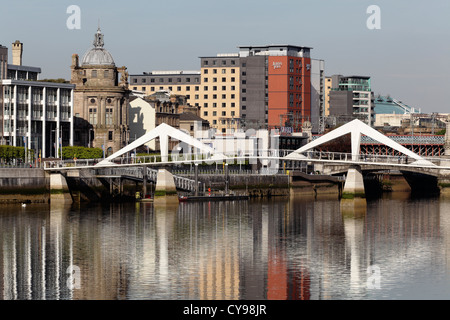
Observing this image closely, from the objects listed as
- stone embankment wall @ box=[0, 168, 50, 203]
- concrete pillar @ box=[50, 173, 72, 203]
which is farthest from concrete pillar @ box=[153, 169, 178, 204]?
stone embankment wall @ box=[0, 168, 50, 203]

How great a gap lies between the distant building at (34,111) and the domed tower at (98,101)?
6.61m

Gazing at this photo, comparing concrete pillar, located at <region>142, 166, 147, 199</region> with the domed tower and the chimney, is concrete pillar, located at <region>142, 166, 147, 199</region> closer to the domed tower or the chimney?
the domed tower

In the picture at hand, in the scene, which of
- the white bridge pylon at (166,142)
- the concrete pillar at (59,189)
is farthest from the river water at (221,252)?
the white bridge pylon at (166,142)

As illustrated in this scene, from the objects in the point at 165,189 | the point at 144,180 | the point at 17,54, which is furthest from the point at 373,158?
the point at 17,54

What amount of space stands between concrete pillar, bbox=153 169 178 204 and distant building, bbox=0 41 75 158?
26044mm

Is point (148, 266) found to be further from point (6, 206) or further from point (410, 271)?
point (6, 206)

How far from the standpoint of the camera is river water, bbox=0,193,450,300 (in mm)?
66375

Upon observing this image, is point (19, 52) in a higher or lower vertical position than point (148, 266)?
higher

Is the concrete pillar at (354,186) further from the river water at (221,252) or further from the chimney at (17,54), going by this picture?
the chimney at (17,54)

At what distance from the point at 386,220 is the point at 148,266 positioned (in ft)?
138

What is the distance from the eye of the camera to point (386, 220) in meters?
110

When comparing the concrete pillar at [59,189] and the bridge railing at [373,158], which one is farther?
the bridge railing at [373,158]

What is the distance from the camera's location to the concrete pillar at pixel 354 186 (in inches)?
5079

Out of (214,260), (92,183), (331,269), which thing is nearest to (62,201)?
(92,183)
